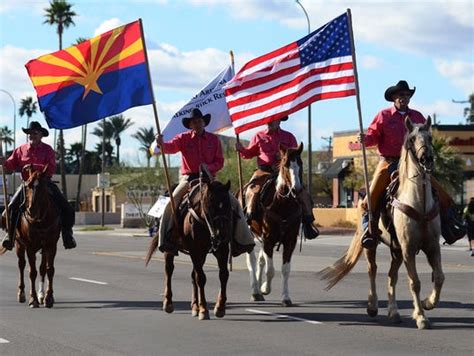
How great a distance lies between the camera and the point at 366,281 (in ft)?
63.8

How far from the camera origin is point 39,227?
15.9 metres

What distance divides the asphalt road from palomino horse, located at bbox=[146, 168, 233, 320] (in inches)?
11.9

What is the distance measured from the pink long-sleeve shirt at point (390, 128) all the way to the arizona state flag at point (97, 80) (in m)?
4.01

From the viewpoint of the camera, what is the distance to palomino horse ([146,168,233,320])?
43.9 feet

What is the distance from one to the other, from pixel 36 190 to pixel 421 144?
6253 mm

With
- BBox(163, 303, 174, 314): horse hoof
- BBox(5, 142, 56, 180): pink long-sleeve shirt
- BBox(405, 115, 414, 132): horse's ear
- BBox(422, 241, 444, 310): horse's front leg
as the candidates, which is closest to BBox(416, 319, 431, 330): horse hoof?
BBox(422, 241, 444, 310): horse's front leg

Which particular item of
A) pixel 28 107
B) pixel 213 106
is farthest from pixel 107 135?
pixel 213 106

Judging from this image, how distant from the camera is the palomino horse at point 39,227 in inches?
620

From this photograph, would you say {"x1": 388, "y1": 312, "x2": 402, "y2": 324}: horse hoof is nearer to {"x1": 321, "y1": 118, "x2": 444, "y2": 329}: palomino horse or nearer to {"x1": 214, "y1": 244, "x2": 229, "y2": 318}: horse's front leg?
{"x1": 321, "y1": 118, "x2": 444, "y2": 329}: palomino horse

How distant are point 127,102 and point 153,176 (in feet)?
169

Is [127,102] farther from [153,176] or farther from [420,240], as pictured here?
[153,176]

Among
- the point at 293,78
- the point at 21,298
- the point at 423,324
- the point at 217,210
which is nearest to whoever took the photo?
the point at 423,324

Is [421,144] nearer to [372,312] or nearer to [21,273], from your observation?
[372,312]

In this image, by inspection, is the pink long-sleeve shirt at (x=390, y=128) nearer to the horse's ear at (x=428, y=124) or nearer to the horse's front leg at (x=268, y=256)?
the horse's ear at (x=428, y=124)
